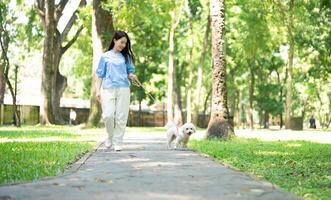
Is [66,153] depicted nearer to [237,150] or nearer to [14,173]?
[14,173]

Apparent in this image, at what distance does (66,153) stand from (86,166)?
6.84ft

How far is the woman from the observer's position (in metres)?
10.5

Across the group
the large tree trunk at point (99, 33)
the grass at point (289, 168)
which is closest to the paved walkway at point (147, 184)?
the grass at point (289, 168)

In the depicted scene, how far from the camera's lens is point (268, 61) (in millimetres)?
51750

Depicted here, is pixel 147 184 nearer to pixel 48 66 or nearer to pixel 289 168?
pixel 289 168

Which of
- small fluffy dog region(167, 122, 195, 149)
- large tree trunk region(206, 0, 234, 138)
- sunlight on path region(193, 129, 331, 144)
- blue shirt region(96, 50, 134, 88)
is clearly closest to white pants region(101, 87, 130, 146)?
blue shirt region(96, 50, 134, 88)

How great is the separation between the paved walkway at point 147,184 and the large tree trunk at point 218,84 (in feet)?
23.4

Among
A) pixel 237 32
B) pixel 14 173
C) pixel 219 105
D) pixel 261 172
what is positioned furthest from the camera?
pixel 237 32

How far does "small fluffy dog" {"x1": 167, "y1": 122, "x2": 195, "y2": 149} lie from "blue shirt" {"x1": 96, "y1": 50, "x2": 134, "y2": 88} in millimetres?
1839

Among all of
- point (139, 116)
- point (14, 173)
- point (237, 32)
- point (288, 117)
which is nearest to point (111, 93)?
point (14, 173)

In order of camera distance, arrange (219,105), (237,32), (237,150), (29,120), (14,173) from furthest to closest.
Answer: (29,120), (237,32), (219,105), (237,150), (14,173)

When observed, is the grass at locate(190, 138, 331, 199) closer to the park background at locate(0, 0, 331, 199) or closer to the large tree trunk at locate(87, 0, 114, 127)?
the park background at locate(0, 0, 331, 199)

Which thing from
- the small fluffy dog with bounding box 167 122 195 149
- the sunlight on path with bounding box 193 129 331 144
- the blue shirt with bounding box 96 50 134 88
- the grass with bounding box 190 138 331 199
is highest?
the blue shirt with bounding box 96 50 134 88

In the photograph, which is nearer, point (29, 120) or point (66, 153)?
point (66, 153)
